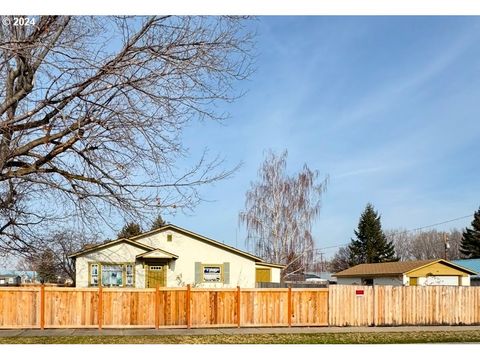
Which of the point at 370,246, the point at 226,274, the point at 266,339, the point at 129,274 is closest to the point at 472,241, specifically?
the point at 370,246

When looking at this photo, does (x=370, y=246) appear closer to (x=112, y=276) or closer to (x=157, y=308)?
(x=112, y=276)

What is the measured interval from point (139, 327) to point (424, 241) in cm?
3301

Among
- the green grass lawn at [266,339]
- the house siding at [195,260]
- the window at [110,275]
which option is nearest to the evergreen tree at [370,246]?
the house siding at [195,260]

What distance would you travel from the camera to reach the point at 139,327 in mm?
16828

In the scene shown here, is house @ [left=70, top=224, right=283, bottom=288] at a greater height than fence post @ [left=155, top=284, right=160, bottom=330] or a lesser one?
greater

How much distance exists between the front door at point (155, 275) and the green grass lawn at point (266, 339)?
31.2 feet

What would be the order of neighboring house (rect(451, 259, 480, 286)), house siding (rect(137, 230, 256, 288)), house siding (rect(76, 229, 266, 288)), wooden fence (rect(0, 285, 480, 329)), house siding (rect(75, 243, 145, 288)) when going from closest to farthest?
wooden fence (rect(0, 285, 480, 329))
house siding (rect(75, 243, 145, 288))
house siding (rect(76, 229, 266, 288))
house siding (rect(137, 230, 256, 288))
neighboring house (rect(451, 259, 480, 286))

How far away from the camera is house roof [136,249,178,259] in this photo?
23205mm

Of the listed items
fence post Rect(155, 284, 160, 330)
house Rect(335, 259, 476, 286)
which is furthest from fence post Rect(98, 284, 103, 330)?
house Rect(335, 259, 476, 286)

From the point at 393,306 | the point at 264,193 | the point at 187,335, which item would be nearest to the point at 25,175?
the point at 187,335

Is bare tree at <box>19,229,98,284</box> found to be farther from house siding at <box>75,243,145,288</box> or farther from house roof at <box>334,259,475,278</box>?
house roof at <box>334,259,475,278</box>

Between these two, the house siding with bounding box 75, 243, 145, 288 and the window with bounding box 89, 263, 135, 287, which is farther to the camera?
the window with bounding box 89, 263, 135, 287

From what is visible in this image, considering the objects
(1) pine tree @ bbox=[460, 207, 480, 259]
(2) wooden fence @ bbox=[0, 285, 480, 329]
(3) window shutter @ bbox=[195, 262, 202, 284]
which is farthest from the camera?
(1) pine tree @ bbox=[460, 207, 480, 259]

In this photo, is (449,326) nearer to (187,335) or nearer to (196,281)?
(187,335)
